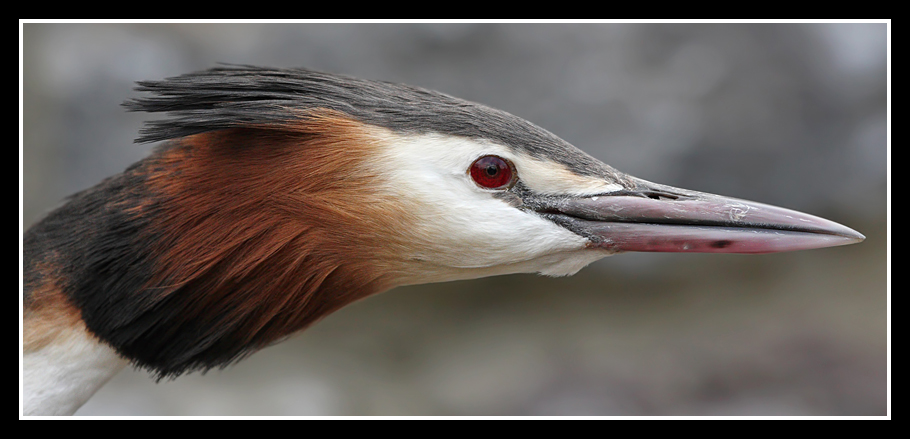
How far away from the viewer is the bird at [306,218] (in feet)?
5.79

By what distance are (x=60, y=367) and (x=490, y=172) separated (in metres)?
1.43

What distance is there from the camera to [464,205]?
175 cm

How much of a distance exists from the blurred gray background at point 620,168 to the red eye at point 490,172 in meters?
3.32

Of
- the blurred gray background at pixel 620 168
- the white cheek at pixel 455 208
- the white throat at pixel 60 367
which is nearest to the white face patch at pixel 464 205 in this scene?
the white cheek at pixel 455 208

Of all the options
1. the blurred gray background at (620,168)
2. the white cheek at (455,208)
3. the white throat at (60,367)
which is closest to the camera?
the white cheek at (455,208)

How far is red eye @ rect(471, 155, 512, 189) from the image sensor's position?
5.83 feet

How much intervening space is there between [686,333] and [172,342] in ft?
17.4

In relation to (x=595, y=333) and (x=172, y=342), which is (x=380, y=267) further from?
(x=595, y=333)

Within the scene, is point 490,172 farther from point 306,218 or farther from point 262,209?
point 262,209

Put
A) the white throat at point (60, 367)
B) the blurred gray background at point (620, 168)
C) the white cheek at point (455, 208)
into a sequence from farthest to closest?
1. the blurred gray background at point (620, 168)
2. the white throat at point (60, 367)
3. the white cheek at point (455, 208)

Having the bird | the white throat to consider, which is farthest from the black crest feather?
the white throat

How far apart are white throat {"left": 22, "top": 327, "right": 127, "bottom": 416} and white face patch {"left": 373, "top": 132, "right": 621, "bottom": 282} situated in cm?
100

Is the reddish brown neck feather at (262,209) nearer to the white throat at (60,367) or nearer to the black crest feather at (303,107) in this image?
the black crest feather at (303,107)

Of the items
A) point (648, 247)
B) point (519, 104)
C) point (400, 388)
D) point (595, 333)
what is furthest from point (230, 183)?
point (595, 333)
